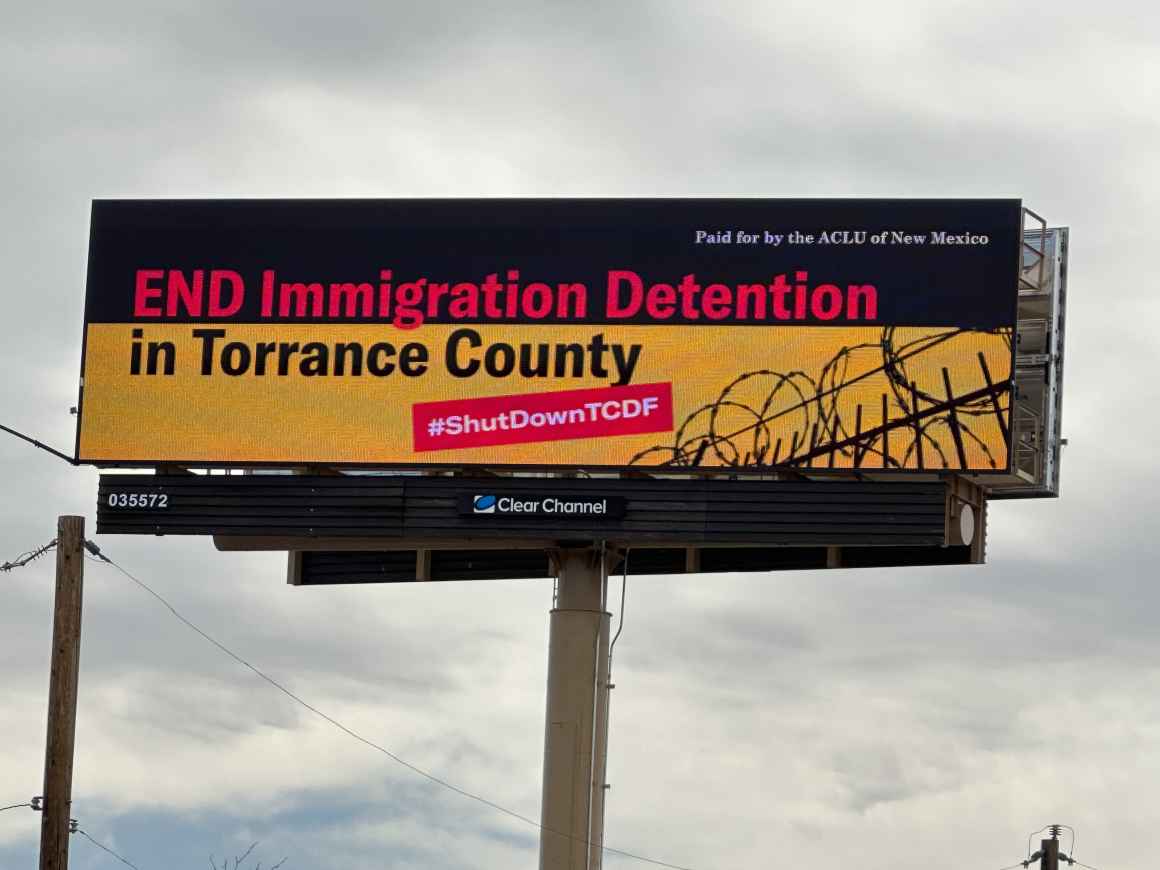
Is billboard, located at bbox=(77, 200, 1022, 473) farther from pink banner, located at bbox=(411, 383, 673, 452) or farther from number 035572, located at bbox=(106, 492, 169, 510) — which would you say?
number 035572, located at bbox=(106, 492, 169, 510)

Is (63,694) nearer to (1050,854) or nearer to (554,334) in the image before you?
(554,334)

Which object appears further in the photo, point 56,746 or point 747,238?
point 747,238

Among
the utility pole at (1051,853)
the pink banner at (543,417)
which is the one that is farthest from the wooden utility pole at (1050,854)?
the pink banner at (543,417)

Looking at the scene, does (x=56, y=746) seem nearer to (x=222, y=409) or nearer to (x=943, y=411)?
(x=222, y=409)

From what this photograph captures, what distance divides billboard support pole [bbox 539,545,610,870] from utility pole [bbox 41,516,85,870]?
7.10m

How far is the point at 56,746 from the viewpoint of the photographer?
27.7m

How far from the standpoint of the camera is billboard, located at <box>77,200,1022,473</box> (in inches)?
1249

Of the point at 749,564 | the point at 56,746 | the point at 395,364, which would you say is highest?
the point at 395,364

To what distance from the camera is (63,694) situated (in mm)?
27922

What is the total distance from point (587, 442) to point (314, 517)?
342 centimetres

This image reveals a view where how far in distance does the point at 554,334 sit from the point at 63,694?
25.4 feet

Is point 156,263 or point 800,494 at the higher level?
point 156,263

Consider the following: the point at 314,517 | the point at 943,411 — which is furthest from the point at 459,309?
the point at 943,411

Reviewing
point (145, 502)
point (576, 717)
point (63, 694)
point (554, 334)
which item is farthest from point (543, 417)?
point (63, 694)
